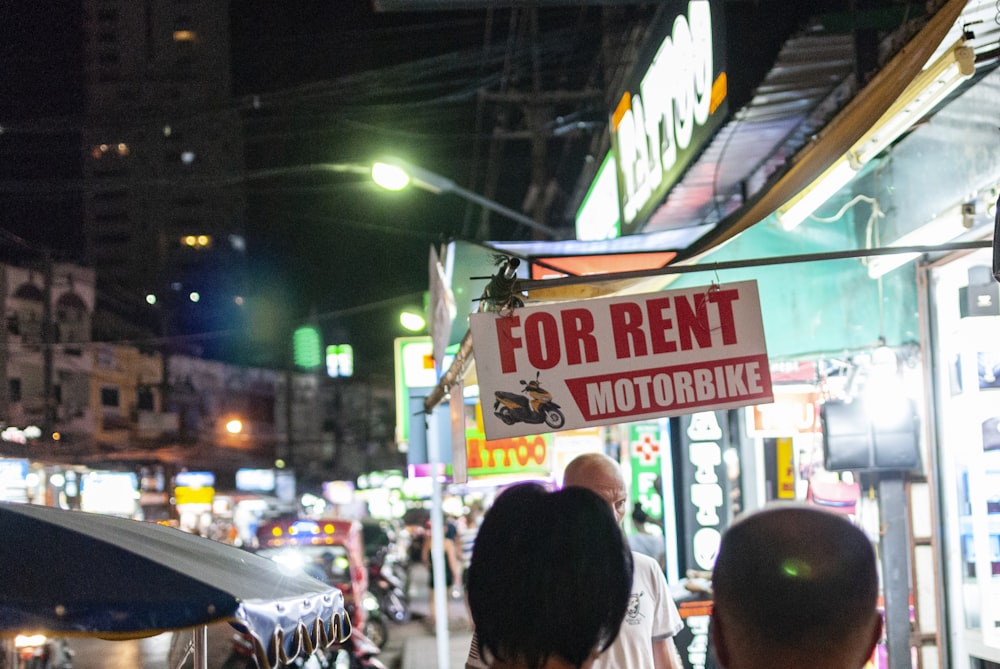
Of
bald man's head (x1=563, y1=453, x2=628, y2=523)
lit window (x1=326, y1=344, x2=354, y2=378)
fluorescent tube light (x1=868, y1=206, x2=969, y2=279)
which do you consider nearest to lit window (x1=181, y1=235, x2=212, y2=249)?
lit window (x1=326, y1=344, x2=354, y2=378)

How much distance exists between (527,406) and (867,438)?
4399 millimetres

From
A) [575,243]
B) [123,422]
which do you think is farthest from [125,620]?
[123,422]

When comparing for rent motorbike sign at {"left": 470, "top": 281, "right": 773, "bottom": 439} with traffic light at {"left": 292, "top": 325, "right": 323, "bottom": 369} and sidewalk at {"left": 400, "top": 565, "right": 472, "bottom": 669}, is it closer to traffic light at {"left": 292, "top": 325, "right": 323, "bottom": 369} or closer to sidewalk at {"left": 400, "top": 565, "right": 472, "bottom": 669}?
sidewalk at {"left": 400, "top": 565, "right": 472, "bottom": 669}

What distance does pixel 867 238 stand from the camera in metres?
8.71

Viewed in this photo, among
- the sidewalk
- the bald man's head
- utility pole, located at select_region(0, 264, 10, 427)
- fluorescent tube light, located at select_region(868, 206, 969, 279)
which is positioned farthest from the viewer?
utility pole, located at select_region(0, 264, 10, 427)

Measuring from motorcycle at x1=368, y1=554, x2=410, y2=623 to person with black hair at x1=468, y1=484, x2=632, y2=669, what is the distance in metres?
19.7

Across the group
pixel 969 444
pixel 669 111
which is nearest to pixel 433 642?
pixel 669 111

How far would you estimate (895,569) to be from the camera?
28.1 ft

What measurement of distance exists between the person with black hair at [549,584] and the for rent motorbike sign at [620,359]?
2.30 m

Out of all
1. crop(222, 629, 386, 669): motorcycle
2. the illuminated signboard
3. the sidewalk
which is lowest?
the sidewalk

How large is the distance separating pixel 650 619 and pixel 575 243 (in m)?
4.01

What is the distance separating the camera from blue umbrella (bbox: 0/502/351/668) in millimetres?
3697

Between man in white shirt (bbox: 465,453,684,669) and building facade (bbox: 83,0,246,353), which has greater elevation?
building facade (bbox: 83,0,246,353)

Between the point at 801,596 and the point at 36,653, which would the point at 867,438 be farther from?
the point at 36,653
